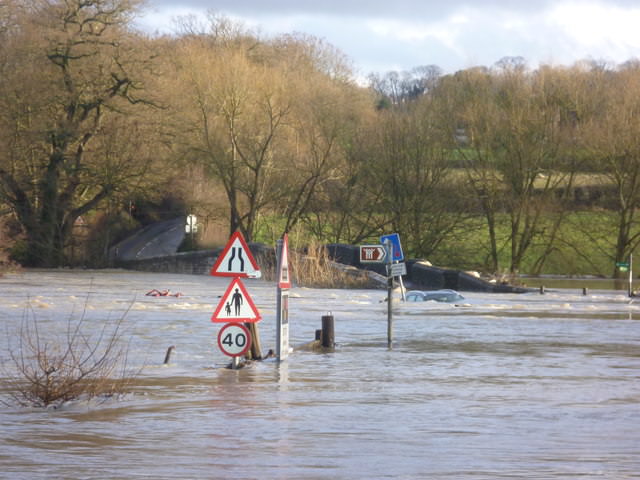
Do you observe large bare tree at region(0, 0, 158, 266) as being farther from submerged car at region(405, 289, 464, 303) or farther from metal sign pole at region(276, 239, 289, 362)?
metal sign pole at region(276, 239, 289, 362)

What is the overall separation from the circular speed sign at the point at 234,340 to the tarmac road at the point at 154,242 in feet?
150

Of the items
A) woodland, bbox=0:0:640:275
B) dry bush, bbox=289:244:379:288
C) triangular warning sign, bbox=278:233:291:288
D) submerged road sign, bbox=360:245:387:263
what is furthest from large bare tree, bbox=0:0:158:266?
triangular warning sign, bbox=278:233:291:288

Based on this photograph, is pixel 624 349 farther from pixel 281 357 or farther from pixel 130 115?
pixel 130 115

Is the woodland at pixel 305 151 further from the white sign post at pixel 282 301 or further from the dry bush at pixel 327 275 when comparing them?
the white sign post at pixel 282 301

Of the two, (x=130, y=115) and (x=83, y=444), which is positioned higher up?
(x=130, y=115)

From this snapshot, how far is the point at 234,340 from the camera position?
16922mm

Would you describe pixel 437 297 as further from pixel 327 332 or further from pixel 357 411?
pixel 357 411

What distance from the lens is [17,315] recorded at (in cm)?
2714

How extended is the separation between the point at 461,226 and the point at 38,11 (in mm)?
22158

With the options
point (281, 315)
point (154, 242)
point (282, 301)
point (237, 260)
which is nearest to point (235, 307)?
point (237, 260)

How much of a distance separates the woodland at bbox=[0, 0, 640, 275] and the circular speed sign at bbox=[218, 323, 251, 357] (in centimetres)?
3864

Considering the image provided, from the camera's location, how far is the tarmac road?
63688 mm

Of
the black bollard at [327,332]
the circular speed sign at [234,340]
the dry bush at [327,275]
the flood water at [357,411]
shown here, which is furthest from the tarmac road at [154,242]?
the circular speed sign at [234,340]

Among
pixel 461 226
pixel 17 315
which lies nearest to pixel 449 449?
pixel 17 315
